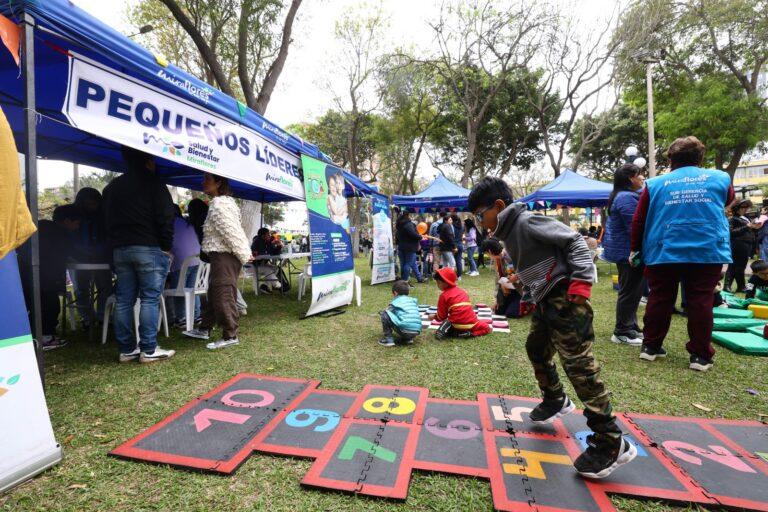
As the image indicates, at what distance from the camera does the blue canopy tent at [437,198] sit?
1138 cm

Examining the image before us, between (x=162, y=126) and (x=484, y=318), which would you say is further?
(x=484, y=318)

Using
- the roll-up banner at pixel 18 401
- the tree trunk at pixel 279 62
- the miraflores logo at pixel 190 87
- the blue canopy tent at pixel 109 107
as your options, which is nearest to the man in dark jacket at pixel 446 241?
the blue canopy tent at pixel 109 107

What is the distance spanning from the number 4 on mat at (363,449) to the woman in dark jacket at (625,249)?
339 cm

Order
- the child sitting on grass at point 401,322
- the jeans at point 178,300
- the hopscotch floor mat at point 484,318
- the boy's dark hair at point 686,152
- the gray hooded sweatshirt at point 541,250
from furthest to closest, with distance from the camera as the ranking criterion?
1. the hopscotch floor mat at point 484,318
2. the jeans at point 178,300
3. the child sitting on grass at point 401,322
4. the boy's dark hair at point 686,152
5. the gray hooded sweatshirt at point 541,250

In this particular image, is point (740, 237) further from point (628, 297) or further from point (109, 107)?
point (109, 107)

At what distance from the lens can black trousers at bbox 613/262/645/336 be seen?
12.7 ft

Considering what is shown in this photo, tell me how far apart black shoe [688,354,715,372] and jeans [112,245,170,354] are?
202 inches

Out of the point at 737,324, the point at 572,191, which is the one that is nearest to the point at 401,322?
the point at 737,324

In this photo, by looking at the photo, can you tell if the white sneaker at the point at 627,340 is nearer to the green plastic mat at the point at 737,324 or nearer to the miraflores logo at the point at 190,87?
the green plastic mat at the point at 737,324

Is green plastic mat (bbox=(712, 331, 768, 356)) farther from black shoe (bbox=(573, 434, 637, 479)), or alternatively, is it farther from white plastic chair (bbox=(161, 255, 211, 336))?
white plastic chair (bbox=(161, 255, 211, 336))

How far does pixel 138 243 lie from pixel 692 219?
5.06m

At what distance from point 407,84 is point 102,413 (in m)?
19.5

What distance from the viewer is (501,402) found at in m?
2.63

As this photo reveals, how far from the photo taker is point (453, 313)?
441 centimetres
